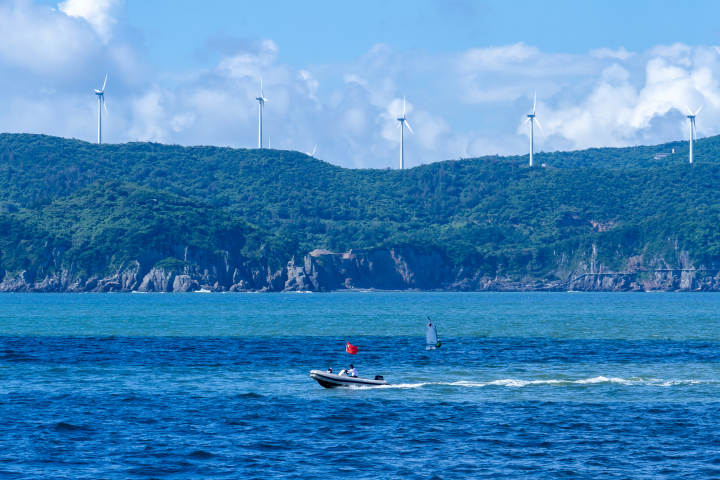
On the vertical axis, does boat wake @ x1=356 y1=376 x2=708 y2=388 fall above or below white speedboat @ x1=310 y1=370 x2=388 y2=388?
below

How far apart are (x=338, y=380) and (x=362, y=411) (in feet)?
29.9

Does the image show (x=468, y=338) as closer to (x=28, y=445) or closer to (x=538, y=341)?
(x=538, y=341)

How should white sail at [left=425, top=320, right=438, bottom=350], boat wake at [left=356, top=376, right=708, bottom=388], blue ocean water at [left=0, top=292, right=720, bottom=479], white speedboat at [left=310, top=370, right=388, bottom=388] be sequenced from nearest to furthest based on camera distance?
blue ocean water at [left=0, top=292, right=720, bottom=479] < white speedboat at [left=310, top=370, right=388, bottom=388] < boat wake at [left=356, top=376, right=708, bottom=388] < white sail at [left=425, top=320, right=438, bottom=350]

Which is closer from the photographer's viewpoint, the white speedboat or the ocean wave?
the white speedboat

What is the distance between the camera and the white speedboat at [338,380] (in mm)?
69812

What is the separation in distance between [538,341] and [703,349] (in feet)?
62.9

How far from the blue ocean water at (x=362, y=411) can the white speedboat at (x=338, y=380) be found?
970mm

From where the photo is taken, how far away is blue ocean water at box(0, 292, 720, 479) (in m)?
46.1

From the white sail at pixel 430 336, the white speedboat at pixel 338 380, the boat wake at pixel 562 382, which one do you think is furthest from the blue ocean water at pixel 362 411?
the white sail at pixel 430 336

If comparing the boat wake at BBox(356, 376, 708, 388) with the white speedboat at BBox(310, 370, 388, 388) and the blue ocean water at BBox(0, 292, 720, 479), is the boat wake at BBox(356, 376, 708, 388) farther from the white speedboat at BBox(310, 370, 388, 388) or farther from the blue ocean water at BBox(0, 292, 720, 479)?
the white speedboat at BBox(310, 370, 388, 388)

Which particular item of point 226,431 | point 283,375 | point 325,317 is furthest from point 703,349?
point 325,317

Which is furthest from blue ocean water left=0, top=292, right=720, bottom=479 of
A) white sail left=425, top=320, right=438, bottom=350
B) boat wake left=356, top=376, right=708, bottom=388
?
white sail left=425, top=320, right=438, bottom=350

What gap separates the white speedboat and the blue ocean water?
97 centimetres

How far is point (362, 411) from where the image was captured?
60844mm
